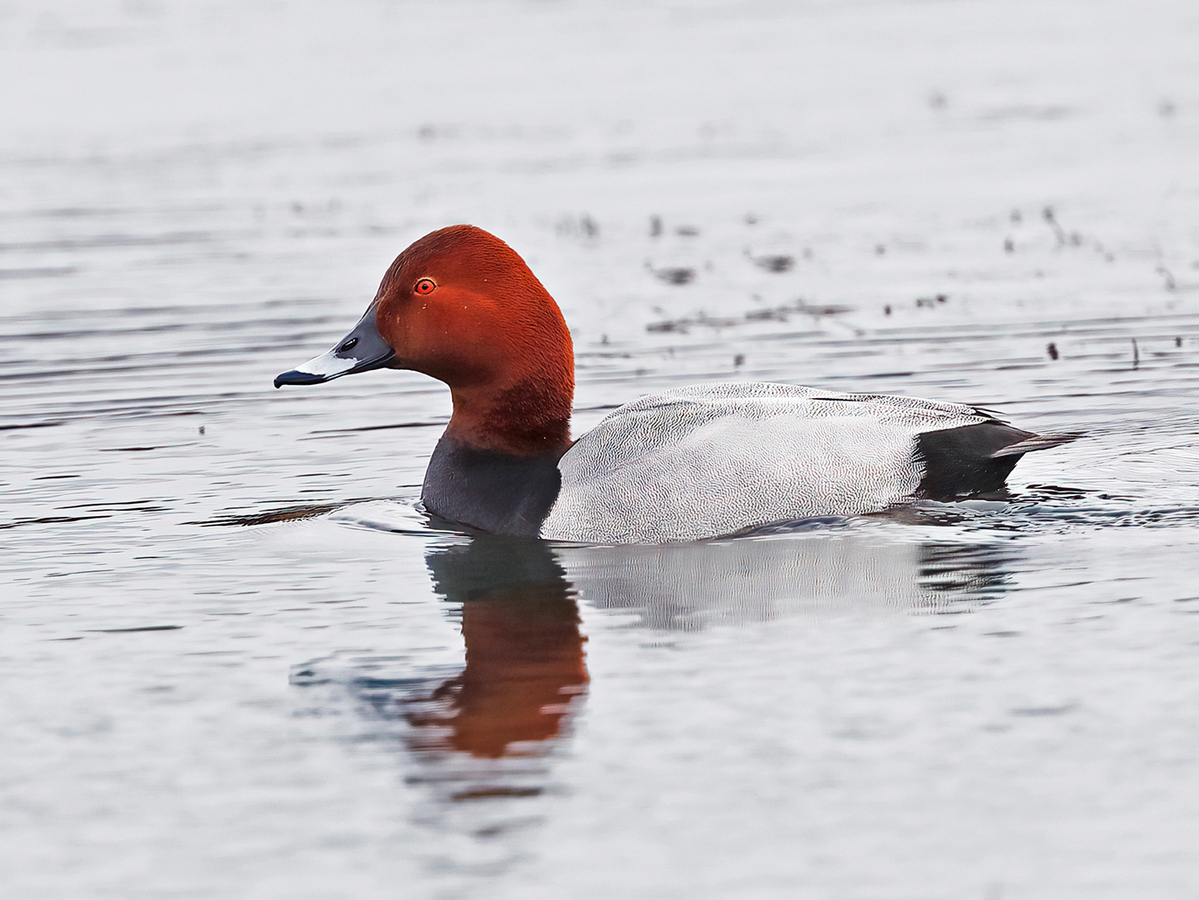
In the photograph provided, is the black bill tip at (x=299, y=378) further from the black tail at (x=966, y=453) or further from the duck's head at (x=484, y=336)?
the black tail at (x=966, y=453)

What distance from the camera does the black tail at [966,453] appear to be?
8039 millimetres

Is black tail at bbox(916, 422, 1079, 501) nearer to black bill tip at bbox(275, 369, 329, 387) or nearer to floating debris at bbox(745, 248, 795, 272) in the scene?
black bill tip at bbox(275, 369, 329, 387)

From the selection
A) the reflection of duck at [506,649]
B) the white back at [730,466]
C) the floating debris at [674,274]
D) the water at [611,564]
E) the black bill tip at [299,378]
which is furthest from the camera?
the floating debris at [674,274]

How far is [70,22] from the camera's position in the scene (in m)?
35.9

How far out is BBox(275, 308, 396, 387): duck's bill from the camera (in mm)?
8430

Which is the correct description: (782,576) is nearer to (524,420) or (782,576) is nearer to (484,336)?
(524,420)

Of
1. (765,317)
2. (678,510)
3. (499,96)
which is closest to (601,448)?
(678,510)

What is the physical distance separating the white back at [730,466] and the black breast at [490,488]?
9 cm

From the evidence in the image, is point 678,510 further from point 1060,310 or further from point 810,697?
point 1060,310

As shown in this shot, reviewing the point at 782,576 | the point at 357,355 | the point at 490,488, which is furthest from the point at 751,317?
the point at 782,576

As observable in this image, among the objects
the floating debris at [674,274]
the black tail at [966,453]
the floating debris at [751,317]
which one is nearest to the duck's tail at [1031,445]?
the black tail at [966,453]

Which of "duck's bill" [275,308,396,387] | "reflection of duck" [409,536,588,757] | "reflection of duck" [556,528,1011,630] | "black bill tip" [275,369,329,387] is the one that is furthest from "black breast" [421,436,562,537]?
"black bill tip" [275,369,329,387]

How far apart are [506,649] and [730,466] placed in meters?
1.79

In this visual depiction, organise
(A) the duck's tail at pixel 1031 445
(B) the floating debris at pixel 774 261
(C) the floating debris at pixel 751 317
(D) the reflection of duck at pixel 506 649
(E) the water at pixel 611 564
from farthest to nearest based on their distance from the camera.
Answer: (B) the floating debris at pixel 774 261 → (C) the floating debris at pixel 751 317 → (A) the duck's tail at pixel 1031 445 → (D) the reflection of duck at pixel 506 649 → (E) the water at pixel 611 564
